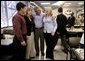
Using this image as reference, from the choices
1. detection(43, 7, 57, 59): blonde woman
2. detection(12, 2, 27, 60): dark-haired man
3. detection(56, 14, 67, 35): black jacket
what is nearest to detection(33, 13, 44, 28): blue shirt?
detection(43, 7, 57, 59): blonde woman

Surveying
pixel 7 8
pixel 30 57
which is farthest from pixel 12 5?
pixel 30 57

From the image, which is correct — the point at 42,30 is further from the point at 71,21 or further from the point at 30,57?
the point at 71,21

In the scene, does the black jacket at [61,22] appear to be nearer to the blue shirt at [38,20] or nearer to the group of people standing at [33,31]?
the group of people standing at [33,31]

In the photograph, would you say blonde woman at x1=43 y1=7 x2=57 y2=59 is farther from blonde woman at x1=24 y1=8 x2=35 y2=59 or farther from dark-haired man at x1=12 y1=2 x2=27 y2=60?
dark-haired man at x1=12 y1=2 x2=27 y2=60

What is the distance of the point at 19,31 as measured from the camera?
2750mm

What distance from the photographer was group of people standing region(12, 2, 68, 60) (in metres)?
2.82

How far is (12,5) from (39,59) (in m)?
2.32

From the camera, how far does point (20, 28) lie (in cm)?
280

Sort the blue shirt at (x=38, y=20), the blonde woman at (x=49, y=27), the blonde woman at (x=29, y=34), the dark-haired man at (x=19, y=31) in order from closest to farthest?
the dark-haired man at (x=19, y=31)
the blonde woman at (x=29, y=34)
the blonde woman at (x=49, y=27)
the blue shirt at (x=38, y=20)

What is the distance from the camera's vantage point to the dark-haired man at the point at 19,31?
275cm

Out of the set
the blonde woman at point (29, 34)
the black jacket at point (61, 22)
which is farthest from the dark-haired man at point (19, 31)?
the black jacket at point (61, 22)

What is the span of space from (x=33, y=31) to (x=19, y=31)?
3.23 ft

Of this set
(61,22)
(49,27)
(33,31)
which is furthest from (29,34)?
(61,22)

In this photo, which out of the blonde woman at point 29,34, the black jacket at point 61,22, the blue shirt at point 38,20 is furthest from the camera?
the black jacket at point 61,22
